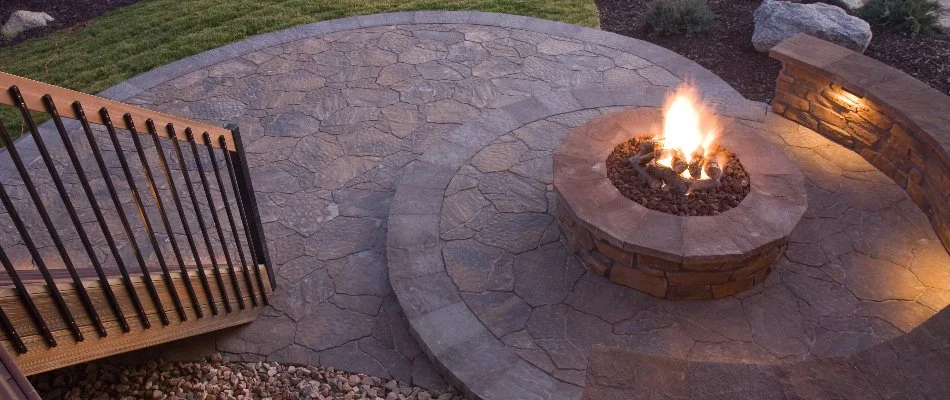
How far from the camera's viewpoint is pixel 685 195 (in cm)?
506

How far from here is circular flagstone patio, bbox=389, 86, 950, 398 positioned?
14.9ft

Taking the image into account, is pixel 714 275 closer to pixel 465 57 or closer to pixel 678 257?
pixel 678 257

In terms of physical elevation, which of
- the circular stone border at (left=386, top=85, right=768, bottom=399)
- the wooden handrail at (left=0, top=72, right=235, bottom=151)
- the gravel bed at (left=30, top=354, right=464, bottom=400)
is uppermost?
the wooden handrail at (left=0, top=72, right=235, bottom=151)

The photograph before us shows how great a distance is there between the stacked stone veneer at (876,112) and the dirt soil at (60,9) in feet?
34.7

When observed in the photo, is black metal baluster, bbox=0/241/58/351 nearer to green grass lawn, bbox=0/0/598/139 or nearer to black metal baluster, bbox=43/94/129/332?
black metal baluster, bbox=43/94/129/332

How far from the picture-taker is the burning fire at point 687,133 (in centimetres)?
529

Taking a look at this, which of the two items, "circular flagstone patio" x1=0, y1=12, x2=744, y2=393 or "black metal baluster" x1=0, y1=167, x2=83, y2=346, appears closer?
"black metal baluster" x1=0, y1=167, x2=83, y2=346

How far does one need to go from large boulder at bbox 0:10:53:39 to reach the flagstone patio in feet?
12.9

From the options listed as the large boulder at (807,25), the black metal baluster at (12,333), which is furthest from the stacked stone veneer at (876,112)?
the black metal baluster at (12,333)

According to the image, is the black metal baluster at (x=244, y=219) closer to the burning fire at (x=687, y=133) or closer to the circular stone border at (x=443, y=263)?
the circular stone border at (x=443, y=263)

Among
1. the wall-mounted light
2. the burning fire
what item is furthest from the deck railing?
the wall-mounted light

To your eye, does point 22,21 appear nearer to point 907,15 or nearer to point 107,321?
point 107,321

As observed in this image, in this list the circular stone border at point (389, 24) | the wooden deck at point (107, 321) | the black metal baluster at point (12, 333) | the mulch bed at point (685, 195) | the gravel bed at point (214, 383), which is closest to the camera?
the black metal baluster at point (12, 333)

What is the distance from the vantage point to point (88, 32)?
391 inches
